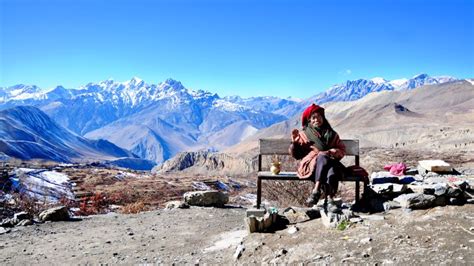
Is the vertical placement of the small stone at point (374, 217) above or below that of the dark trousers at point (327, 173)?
below

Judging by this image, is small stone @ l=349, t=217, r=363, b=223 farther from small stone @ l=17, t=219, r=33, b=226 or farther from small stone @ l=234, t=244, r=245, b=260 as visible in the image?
small stone @ l=17, t=219, r=33, b=226

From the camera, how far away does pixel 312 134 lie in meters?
7.46

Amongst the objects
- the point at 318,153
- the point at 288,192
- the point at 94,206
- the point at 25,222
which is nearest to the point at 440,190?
the point at 318,153

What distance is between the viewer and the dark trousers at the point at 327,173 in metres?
→ 6.79

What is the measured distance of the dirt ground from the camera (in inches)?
206

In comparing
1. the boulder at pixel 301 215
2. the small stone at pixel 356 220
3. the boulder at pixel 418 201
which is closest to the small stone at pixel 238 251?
the boulder at pixel 301 215

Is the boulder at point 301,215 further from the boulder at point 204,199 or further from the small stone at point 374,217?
the boulder at point 204,199

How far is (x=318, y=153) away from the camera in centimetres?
714

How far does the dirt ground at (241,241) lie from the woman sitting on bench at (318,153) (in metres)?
0.56

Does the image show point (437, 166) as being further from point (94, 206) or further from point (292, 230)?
point (94, 206)

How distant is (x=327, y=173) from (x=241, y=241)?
1.69 metres

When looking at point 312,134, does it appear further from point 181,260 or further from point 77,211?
point 77,211

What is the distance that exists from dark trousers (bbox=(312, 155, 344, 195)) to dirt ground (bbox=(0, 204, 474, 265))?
0.56m

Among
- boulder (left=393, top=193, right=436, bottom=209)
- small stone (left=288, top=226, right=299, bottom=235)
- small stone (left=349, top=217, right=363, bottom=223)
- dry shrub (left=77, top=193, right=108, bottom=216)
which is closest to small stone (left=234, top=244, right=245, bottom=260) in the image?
small stone (left=288, top=226, right=299, bottom=235)
